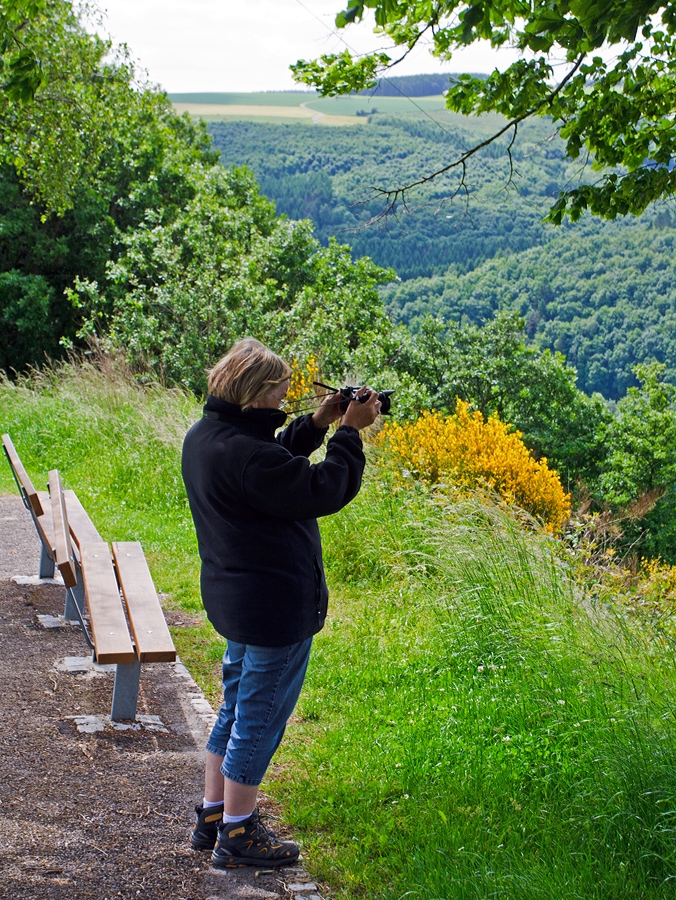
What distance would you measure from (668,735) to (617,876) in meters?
0.83

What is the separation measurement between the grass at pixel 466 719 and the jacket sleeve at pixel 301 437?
1343 millimetres

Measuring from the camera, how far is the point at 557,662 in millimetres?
4070

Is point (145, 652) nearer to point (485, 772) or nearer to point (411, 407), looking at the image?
point (485, 772)

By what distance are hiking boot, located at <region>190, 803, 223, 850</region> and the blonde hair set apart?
1.38 meters

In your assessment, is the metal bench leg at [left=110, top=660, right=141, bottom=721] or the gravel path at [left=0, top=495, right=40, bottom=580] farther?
the gravel path at [left=0, top=495, right=40, bottom=580]

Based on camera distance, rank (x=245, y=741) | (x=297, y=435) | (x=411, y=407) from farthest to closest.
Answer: (x=411, y=407) → (x=297, y=435) → (x=245, y=741)

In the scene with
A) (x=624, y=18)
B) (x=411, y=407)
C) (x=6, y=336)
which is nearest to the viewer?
(x=624, y=18)

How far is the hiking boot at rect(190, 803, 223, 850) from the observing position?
9.49 feet

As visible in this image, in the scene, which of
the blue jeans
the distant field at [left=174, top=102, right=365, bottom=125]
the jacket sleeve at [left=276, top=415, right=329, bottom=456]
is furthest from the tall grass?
the distant field at [left=174, top=102, right=365, bottom=125]

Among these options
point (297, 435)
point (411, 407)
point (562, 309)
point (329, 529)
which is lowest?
point (562, 309)

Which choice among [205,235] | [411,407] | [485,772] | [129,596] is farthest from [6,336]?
[485,772]

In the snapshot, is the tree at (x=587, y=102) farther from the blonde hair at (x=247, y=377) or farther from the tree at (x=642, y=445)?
the tree at (x=642, y=445)

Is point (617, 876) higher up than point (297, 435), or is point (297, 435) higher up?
point (297, 435)

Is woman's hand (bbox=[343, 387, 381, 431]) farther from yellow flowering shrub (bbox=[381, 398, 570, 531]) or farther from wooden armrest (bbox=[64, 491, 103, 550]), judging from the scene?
yellow flowering shrub (bbox=[381, 398, 570, 531])
